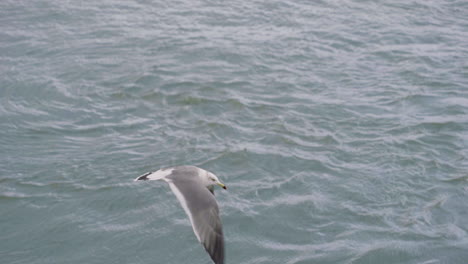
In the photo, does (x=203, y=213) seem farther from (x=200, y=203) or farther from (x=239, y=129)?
(x=239, y=129)

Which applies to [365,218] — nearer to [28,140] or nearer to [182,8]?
[28,140]

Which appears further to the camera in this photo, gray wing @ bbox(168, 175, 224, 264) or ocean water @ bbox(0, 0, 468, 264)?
ocean water @ bbox(0, 0, 468, 264)

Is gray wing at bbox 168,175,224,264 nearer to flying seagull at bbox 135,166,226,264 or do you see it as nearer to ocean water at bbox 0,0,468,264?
flying seagull at bbox 135,166,226,264

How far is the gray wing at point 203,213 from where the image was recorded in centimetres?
448

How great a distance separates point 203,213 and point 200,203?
11 cm

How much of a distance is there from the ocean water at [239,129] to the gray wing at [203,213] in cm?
66

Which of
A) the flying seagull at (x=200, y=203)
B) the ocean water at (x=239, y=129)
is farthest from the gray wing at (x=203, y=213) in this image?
the ocean water at (x=239, y=129)

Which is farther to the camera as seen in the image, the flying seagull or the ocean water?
the ocean water

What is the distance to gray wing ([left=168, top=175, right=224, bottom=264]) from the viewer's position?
14.7 feet

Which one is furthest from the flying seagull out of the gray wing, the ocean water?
the ocean water

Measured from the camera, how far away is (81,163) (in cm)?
644

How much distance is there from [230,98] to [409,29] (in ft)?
15.6

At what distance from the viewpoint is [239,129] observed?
24.3 ft

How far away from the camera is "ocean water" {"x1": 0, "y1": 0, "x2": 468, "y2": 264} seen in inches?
214
